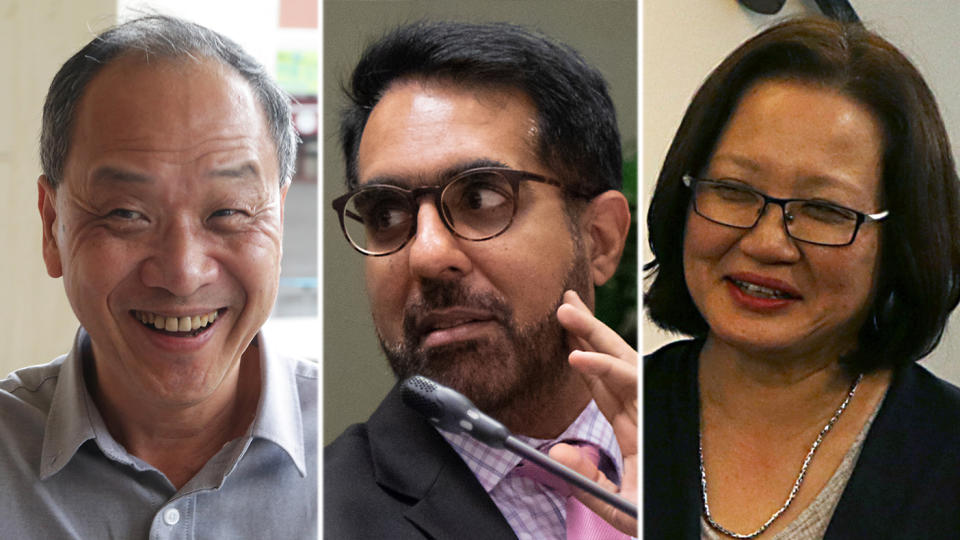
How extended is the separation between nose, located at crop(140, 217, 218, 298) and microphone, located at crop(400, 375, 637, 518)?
33 cm

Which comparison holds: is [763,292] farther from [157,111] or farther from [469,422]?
[157,111]

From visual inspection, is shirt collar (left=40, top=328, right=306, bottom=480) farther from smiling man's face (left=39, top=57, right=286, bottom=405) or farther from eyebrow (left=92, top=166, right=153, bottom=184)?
eyebrow (left=92, top=166, right=153, bottom=184)

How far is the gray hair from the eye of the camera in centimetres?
143

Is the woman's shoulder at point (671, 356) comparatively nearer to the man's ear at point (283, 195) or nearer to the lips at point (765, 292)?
the lips at point (765, 292)

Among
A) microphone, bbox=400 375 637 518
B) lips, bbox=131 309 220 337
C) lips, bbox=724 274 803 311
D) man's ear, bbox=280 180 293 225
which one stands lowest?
microphone, bbox=400 375 637 518

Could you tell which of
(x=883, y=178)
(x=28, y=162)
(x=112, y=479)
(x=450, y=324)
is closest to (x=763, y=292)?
(x=883, y=178)

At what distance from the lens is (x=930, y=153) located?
5.12 ft

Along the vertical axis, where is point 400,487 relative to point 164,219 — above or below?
below

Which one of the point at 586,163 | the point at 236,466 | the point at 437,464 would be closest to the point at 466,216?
the point at 586,163

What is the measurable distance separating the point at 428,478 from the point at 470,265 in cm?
31

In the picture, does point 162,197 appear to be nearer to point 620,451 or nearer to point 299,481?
point 299,481

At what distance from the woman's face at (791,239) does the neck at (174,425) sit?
0.72 meters

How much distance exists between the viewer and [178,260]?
1.43 m

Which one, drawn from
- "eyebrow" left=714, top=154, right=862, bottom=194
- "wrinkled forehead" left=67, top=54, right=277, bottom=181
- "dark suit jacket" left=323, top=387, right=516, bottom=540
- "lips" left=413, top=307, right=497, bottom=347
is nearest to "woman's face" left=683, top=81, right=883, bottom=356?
"eyebrow" left=714, top=154, right=862, bottom=194
